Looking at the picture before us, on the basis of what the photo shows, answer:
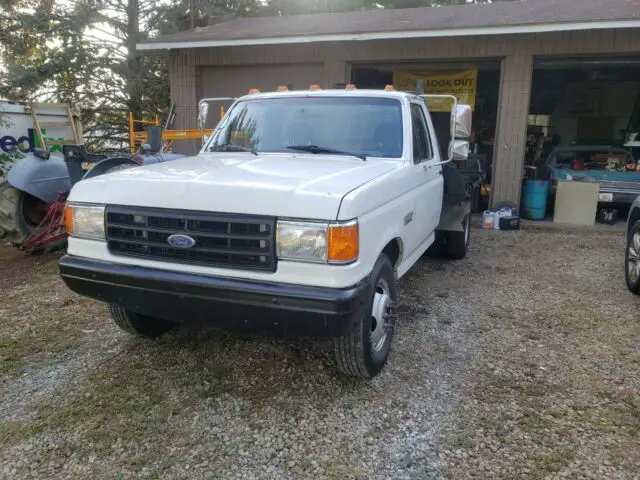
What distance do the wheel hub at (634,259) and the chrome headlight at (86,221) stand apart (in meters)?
5.04

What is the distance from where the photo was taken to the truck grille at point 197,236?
9.22 ft

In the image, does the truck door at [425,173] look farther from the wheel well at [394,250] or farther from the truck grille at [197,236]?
the truck grille at [197,236]

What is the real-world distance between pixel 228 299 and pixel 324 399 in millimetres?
1011

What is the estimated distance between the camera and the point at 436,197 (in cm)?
505

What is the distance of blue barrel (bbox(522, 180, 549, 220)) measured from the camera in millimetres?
9734

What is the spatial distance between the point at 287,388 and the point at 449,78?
9952 mm

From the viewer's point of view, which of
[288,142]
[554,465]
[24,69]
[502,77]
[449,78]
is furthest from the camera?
[24,69]

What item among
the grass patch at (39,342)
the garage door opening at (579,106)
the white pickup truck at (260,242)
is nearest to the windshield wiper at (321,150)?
the white pickup truck at (260,242)

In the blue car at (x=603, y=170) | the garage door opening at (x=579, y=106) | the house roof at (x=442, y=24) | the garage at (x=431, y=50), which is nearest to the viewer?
the house roof at (x=442, y=24)

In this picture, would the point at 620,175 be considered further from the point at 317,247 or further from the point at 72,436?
the point at 72,436

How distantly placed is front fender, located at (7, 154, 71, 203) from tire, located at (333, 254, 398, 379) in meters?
5.13

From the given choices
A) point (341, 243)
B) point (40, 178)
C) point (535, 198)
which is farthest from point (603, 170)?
point (40, 178)

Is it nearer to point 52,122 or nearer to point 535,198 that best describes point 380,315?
point 535,198

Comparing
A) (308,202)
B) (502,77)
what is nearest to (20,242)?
(308,202)
